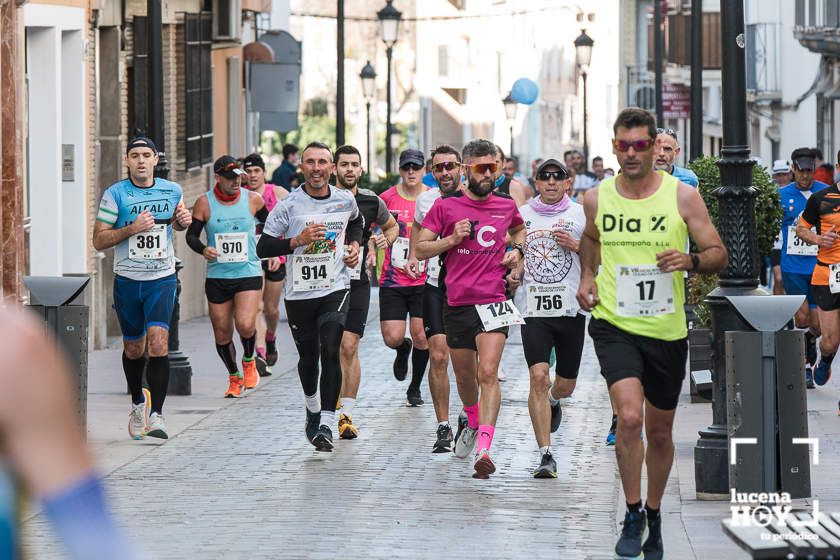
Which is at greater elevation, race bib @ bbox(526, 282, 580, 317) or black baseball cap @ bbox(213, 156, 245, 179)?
black baseball cap @ bbox(213, 156, 245, 179)

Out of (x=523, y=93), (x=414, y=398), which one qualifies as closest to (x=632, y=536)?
(x=414, y=398)

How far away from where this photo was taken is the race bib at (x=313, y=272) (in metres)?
11.2

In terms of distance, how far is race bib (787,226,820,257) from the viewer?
15.6 metres

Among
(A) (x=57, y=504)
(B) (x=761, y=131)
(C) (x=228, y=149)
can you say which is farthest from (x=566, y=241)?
(B) (x=761, y=131)

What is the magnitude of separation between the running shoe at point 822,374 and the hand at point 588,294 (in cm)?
754

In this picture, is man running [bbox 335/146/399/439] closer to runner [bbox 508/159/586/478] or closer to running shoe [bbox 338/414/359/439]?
running shoe [bbox 338/414/359/439]

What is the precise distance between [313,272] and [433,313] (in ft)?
3.38

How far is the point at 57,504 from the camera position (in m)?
2.62

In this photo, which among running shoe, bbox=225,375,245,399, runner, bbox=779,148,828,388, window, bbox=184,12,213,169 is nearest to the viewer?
running shoe, bbox=225,375,245,399

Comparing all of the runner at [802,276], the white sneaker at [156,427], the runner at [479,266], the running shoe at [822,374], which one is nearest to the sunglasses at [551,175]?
the runner at [479,266]

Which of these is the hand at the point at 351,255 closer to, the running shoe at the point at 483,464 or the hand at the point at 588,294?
the running shoe at the point at 483,464

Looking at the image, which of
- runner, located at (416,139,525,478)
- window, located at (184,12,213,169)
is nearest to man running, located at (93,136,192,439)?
runner, located at (416,139,525,478)

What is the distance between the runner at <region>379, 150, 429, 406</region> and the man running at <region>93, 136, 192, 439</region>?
6.45 feet

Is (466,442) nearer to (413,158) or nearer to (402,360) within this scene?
(413,158)
